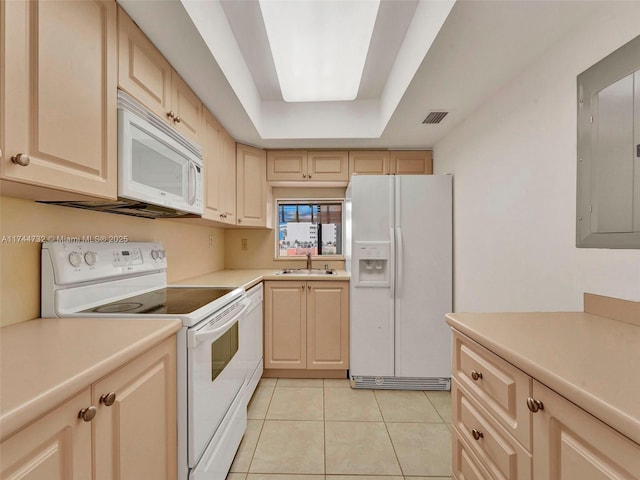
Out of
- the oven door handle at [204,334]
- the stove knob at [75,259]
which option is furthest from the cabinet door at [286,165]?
the stove knob at [75,259]

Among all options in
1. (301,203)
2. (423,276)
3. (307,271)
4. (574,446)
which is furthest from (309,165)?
(574,446)

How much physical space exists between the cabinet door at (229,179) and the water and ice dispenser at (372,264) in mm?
1105

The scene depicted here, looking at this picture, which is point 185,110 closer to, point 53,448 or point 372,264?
point 53,448

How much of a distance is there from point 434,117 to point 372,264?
1233mm

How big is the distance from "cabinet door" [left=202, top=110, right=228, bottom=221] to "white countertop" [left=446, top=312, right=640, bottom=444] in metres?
1.69

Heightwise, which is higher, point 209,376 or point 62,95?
point 62,95

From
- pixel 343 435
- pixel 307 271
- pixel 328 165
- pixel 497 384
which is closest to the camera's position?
pixel 497 384

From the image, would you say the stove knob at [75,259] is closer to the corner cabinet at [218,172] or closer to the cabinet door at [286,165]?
the corner cabinet at [218,172]

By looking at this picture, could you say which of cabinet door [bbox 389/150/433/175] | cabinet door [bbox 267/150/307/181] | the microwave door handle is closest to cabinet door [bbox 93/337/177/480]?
the microwave door handle

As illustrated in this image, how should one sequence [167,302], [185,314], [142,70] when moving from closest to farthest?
[185,314] → [142,70] → [167,302]

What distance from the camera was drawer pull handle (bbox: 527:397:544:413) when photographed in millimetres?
713

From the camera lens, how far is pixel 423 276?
2.45m

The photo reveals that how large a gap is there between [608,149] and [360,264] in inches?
66.4

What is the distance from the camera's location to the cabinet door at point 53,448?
521 mm
